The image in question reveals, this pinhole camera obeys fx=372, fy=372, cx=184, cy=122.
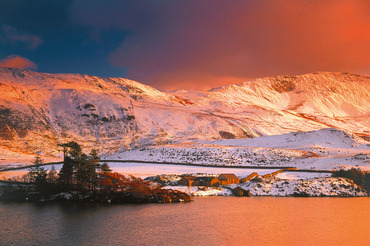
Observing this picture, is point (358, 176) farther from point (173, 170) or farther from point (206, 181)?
point (173, 170)

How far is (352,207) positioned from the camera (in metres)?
56.6

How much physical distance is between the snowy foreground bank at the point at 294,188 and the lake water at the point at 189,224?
990cm

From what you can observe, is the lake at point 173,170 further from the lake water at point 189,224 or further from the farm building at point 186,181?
the lake water at point 189,224

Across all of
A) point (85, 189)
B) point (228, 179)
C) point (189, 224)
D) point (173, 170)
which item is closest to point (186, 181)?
point (228, 179)

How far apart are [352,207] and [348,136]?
8784 cm

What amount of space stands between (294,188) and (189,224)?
34578 millimetres

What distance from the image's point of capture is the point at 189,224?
142 feet

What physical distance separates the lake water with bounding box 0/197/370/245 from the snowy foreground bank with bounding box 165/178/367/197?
9.90 metres

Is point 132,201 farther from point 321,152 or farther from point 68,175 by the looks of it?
point 321,152

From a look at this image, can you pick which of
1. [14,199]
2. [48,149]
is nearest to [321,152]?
[14,199]

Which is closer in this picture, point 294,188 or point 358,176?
point 294,188

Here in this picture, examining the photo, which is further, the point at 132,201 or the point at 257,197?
the point at 257,197

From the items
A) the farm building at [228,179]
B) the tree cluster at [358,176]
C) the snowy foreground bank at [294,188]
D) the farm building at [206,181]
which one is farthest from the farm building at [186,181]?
the tree cluster at [358,176]

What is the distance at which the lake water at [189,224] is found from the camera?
37.1m
